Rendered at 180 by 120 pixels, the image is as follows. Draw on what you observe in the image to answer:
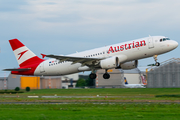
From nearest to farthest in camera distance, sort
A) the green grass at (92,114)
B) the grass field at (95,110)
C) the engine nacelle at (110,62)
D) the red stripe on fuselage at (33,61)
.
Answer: the green grass at (92,114) → the grass field at (95,110) → the engine nacelle at (110,62) → the red stripe on fuselage at (33,61)

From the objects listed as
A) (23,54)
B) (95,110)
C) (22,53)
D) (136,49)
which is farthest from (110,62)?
(95,110)

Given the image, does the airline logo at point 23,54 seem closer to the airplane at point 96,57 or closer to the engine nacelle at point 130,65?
the airplane at point 96,57

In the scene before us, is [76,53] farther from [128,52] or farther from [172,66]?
[172,66]

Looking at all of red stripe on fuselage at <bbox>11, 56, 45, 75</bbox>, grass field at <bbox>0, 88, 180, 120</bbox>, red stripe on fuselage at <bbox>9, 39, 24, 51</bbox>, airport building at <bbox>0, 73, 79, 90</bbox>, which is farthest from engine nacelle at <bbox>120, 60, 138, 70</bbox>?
airport building at <bbox>0, 73, 79, 90</bbox>

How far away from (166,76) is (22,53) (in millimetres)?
35491

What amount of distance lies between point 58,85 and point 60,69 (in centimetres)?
5310

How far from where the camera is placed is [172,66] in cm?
6906

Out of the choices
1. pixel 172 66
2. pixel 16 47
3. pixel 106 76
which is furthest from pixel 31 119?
pixel 172 66

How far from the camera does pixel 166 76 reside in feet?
226

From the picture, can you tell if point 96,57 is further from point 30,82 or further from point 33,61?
point 30,82

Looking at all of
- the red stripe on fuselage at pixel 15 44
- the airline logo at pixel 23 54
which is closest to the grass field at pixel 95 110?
the airline logo at pixel 23 54

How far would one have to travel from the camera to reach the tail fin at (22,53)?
1833 inches

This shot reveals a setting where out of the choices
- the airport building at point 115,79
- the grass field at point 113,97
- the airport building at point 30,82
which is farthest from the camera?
the airport building at point 115,79

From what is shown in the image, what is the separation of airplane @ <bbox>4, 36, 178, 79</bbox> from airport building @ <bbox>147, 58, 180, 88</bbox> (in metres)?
27.2
